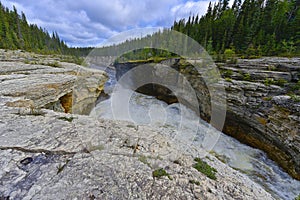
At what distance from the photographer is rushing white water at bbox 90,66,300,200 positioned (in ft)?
20.4

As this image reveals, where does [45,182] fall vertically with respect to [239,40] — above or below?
below

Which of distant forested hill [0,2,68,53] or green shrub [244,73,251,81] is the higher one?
distant forested hill [0,2,68,53]

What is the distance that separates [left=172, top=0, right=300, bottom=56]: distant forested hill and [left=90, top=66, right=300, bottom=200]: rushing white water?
535 inches

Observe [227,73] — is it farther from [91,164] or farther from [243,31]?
[243,31]

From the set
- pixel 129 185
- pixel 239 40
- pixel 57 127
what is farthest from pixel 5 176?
pixel 239 40

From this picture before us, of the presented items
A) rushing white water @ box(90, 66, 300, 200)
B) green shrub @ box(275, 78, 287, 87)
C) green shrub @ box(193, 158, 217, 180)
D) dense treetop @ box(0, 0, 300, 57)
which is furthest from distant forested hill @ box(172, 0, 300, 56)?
green shrub @ box(193, 158, 217, 180)

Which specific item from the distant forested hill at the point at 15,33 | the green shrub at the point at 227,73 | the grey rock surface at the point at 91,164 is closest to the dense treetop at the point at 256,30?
the green shrub at the point at 227,73

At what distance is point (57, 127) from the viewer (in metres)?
3.88

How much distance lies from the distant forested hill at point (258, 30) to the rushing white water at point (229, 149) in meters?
13.6

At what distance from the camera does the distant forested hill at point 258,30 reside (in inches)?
722

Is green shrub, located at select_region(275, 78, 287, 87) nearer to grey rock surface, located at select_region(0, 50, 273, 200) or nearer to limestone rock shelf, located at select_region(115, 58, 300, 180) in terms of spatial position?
limestone rock shelf, located at select_region(115, 58, 300, 180)

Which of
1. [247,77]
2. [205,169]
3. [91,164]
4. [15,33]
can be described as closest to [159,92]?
[247,77]

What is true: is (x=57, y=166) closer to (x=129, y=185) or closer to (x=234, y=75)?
(x=129, y=185)

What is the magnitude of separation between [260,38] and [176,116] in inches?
772
